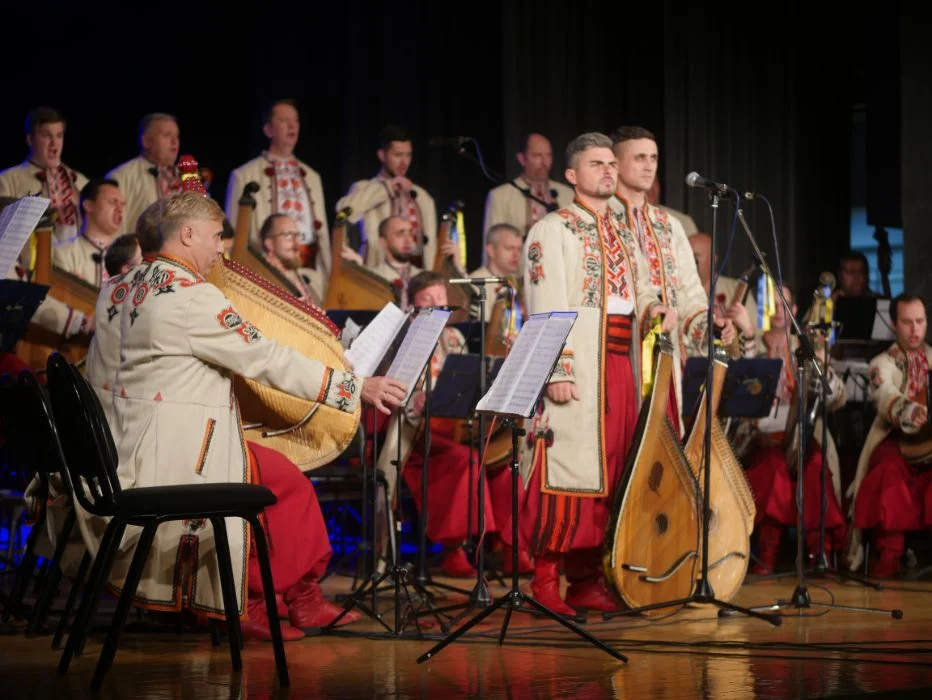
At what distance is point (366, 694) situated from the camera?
360cm

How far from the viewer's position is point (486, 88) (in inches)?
407

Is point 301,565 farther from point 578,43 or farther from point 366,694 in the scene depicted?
point 578,43

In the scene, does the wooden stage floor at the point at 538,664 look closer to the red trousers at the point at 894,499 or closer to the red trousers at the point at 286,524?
the red trousers at the point at 286,524

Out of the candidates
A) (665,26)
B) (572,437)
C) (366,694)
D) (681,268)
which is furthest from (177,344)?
(665,26)

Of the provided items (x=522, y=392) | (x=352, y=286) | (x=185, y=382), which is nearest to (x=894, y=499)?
(x=352, y=286)

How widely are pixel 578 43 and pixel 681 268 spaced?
4799mm

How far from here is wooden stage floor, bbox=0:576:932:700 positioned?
3.63 metres

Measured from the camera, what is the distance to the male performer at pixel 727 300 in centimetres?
546

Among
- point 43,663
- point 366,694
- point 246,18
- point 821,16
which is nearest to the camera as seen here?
point 366,694

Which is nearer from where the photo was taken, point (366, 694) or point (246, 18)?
point (366, 694)

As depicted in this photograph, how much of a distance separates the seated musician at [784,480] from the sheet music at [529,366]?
322 cm

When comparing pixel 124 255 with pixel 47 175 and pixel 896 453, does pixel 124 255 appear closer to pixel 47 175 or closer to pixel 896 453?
pixel 47 175

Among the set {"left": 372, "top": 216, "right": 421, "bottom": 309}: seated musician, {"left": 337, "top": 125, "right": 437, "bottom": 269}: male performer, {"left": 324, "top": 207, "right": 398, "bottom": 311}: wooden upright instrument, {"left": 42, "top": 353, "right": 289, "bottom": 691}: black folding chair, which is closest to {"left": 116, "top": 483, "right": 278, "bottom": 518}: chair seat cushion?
{"left": 42, "top": 353, "right": 289, "bottom": 691}: black folding chair

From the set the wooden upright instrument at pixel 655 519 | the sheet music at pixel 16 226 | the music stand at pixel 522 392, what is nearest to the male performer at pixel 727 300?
the wooden upright instrument at pixel 655 519
